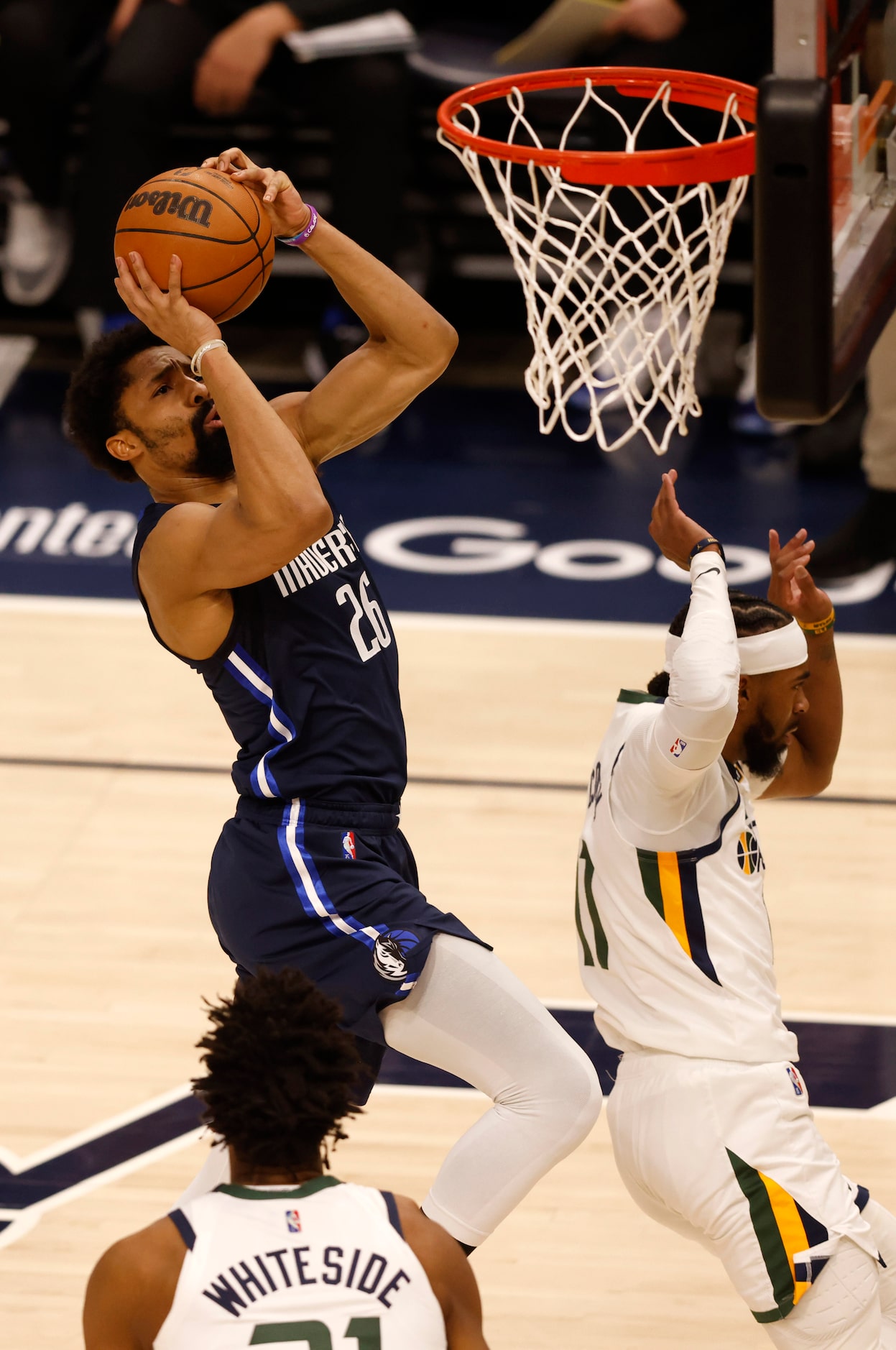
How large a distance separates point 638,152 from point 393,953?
1.82 metres

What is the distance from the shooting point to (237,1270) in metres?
2.33

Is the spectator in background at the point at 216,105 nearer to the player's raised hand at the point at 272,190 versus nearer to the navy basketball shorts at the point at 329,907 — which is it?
the player's raised hand at the point at 272,190

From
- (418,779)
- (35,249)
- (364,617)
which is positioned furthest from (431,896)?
(35,249)

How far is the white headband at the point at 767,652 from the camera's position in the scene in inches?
129

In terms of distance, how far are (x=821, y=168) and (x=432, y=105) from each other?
6551mm

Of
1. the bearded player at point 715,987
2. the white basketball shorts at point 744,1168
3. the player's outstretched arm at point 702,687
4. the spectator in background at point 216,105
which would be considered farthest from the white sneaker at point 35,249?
the white basketball shorts at point 744,1168

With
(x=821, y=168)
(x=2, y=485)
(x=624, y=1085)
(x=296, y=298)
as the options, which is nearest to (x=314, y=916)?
(x=624, y=1085)

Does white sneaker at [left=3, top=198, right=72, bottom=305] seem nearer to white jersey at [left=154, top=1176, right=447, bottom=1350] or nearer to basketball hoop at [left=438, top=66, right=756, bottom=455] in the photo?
basketball hoop at [left=438, top=66, right=756, bottom=455]

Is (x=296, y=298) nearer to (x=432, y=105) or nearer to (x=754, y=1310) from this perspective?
(x=432, y=105)

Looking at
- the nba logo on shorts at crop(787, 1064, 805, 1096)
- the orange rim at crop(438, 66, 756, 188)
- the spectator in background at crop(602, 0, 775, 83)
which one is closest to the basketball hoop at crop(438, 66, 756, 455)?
the orange rim at crop(438, 66, 756, 188)

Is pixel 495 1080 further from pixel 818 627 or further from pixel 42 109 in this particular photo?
pixel 42 109

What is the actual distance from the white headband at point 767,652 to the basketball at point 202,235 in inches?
39.2

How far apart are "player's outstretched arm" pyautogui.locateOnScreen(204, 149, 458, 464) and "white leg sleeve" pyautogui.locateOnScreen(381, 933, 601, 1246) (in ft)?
3.28

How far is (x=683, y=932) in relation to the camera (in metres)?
3.16
